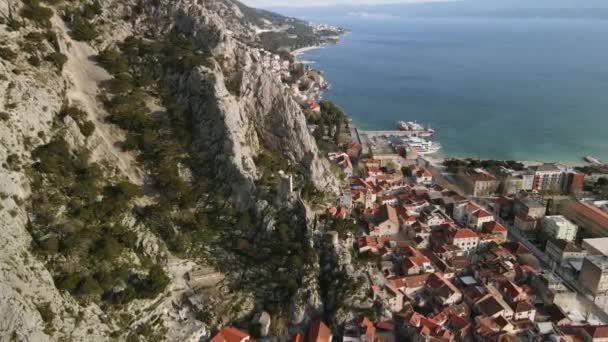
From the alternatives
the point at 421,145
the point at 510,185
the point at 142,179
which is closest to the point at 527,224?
the point at 510,185

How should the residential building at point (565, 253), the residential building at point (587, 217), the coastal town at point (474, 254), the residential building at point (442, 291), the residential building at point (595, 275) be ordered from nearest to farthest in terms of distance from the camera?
the coastal town at point (474, 254)
the residential building at point (442, 291)
the residential building at point (595, 275)
the residential building at point (565, 253)
the residential building at point (587, 217)

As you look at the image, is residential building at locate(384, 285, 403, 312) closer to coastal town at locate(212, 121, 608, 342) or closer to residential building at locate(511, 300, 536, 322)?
coastal town at locate(212, 121, 608, 342)

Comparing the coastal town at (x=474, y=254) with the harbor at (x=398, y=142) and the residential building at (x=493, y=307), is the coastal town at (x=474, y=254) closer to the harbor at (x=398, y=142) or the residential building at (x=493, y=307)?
the residential building at (x=493, y=307)

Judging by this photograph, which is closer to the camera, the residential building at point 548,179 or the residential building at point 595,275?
the residential building at point 595,275

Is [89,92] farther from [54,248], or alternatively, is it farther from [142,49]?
[54,248]

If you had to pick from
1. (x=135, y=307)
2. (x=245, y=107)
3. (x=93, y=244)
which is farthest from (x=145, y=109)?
(x=135, y=307)

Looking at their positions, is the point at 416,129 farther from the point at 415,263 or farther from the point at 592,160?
the point at 415,263

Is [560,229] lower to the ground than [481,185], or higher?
higher

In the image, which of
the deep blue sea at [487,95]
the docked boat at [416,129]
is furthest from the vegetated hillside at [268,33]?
the docked boat at [416,129]
